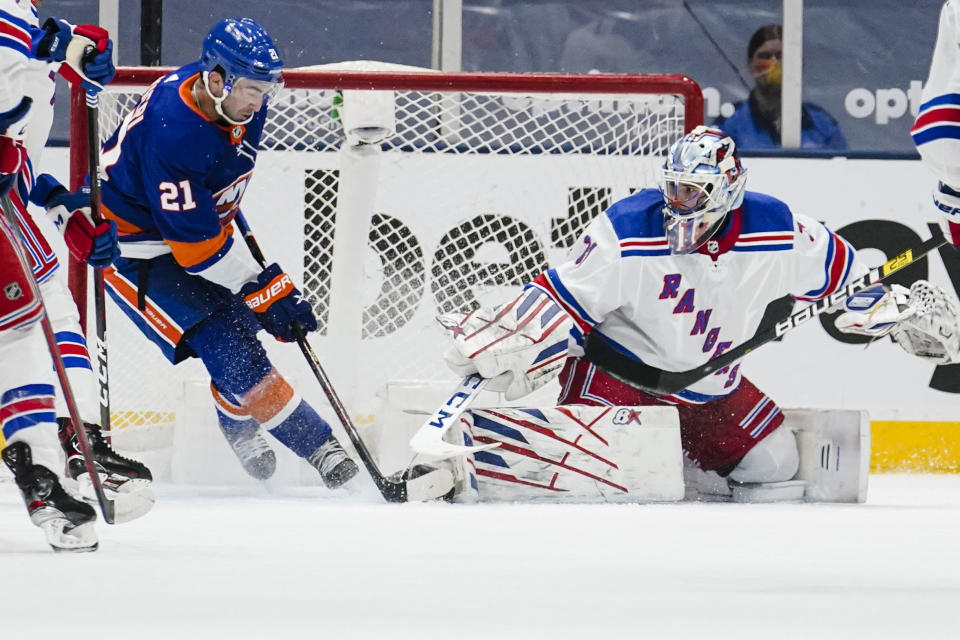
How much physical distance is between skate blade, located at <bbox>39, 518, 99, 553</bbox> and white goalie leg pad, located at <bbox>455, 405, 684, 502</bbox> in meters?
1.16

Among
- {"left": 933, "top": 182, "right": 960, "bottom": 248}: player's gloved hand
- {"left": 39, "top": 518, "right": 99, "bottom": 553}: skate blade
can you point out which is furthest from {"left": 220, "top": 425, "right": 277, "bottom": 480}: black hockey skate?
{"left": 933, "top": 182, "right": 960, "bottom": 248}: player's gloved hand

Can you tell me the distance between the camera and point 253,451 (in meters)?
3.82

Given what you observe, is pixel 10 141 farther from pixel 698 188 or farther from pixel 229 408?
pixel 698 188

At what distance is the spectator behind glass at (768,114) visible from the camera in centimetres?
477

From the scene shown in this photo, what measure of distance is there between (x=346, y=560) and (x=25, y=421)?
22.9 inches

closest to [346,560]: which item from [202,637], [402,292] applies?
[202,637]

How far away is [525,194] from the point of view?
427 centimetres

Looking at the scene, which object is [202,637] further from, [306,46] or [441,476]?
[306,46]

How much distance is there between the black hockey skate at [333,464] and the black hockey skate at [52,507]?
46.4 inches

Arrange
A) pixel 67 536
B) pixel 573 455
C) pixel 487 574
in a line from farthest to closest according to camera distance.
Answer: pixel 573 455
pixel 67 536
pixel 487 574

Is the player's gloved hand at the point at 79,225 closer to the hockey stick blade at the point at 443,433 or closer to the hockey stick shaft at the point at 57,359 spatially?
the hockey stick shaft at the point at 57,359

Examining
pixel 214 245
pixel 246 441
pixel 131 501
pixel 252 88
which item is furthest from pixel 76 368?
pixel 246 441

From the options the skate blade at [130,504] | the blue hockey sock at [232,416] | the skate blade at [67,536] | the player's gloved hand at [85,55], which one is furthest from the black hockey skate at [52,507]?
the blue hockey sock at [232,416]

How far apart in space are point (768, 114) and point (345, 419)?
75.9 inches
